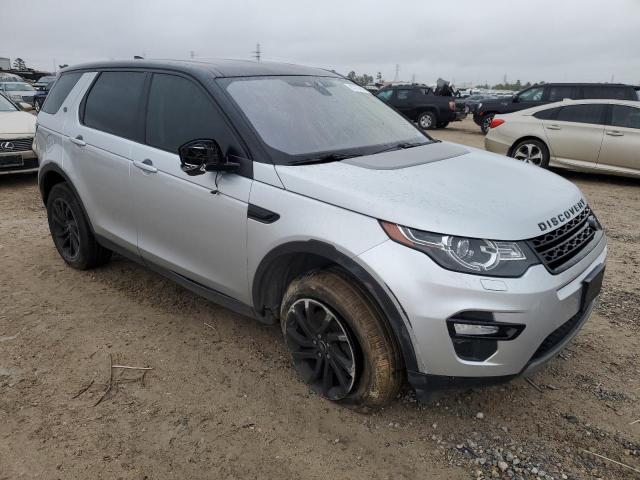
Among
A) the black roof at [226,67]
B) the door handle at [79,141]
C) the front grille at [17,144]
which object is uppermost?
the black roof at [226,67]

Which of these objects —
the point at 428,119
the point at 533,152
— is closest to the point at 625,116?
the point at 533,152

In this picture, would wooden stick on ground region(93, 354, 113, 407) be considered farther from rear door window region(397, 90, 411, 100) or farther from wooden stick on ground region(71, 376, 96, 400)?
rear door window region(397, 90, 411, 100)

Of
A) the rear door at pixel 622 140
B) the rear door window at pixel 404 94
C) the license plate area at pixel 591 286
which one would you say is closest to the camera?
the license plate area at pixel 591 286

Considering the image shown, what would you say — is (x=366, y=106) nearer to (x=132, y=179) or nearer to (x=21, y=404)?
(x=132, y=179)

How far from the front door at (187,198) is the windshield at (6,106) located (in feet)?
22.2

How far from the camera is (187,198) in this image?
2.97 m

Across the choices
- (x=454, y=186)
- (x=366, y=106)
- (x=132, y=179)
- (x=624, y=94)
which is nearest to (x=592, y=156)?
(x=624, y=94)

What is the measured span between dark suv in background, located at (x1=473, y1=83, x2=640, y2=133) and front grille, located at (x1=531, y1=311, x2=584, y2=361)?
1084 cm

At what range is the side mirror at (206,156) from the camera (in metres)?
2.64

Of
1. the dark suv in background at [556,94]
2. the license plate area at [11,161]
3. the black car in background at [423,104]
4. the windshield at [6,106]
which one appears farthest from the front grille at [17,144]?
the black car in background at [423,104]

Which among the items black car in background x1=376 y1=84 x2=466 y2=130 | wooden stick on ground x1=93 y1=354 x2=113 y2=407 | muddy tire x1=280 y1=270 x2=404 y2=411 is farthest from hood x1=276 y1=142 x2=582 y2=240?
black car in background x1=376 y1=84 x2=466 y2=130

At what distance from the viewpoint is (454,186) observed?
2496mm

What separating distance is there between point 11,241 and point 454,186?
4774 mm

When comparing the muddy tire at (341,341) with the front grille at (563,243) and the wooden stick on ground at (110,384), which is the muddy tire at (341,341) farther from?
the wooden stick on ground at (110,384)
